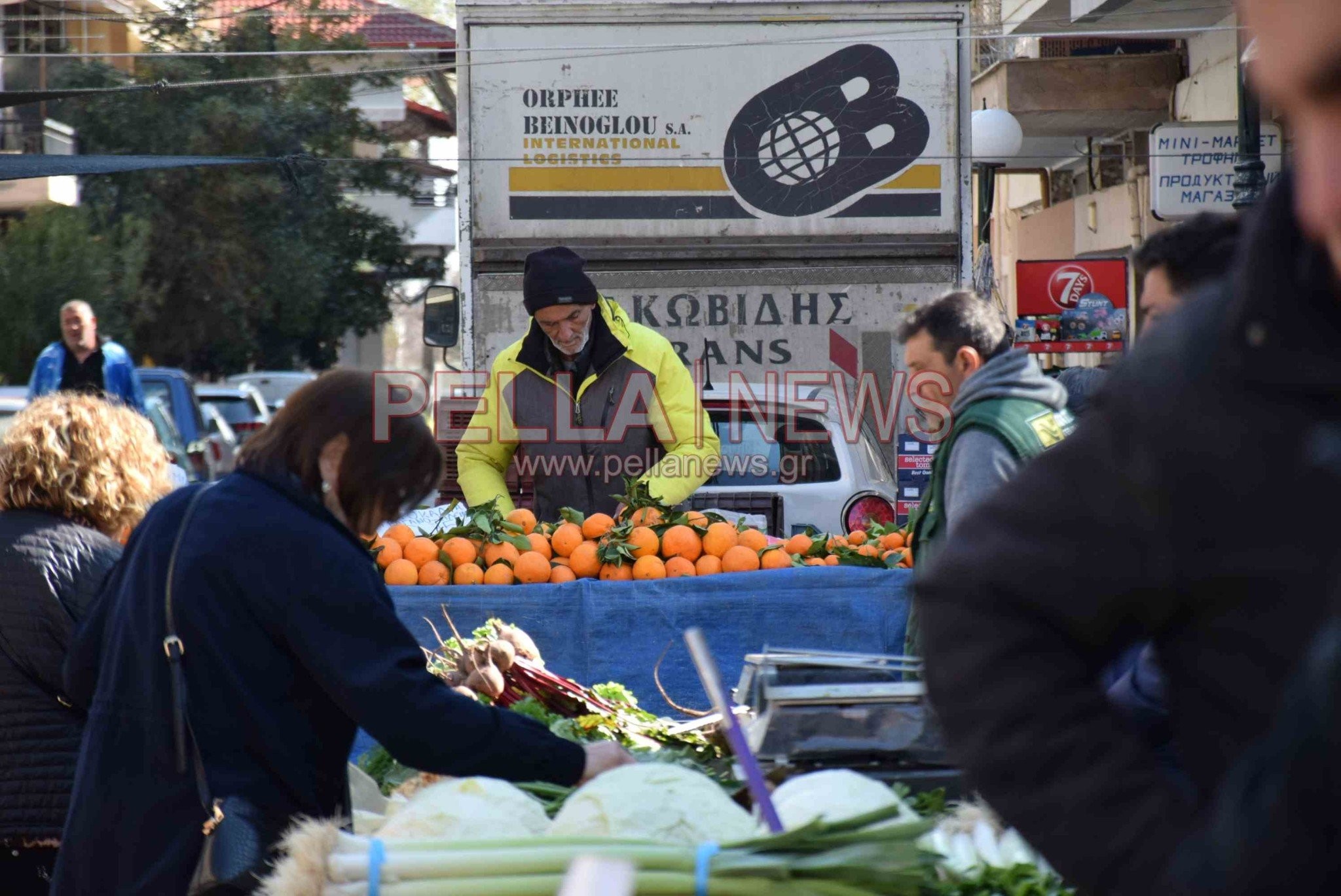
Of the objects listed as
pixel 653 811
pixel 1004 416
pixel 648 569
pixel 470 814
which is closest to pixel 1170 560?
pixel 653 811

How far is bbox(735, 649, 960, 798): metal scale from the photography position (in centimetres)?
299

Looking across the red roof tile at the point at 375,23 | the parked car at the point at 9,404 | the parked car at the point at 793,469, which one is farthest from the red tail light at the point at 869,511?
the red roof tile at the point at 375,23

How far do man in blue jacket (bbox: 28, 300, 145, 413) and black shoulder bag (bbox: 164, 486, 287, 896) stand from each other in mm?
8464

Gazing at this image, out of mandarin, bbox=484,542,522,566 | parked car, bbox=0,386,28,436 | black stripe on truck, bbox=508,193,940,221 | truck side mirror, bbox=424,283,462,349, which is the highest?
black stripe on truck, bbox=508,193,940,221

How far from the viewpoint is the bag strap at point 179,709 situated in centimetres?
270

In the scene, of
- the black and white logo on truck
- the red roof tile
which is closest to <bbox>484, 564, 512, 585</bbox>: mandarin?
the black and white logo on truck

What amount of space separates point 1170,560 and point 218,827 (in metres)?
1.96

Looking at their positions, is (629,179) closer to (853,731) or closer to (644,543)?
(644,543)

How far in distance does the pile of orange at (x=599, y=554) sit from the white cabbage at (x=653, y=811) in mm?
3028

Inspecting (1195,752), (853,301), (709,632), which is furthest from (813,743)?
(853,301)

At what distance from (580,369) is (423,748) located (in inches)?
144

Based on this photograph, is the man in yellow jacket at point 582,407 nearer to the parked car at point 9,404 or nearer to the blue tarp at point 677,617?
the blue tarp at point 677,617

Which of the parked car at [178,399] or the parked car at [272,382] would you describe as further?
the parked car at [272,382]

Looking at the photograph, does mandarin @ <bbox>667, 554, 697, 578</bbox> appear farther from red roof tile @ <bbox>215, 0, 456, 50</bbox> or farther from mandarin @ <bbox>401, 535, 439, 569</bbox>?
red roof tile @ <bbox>215, 0, 456, 50</bbox>
